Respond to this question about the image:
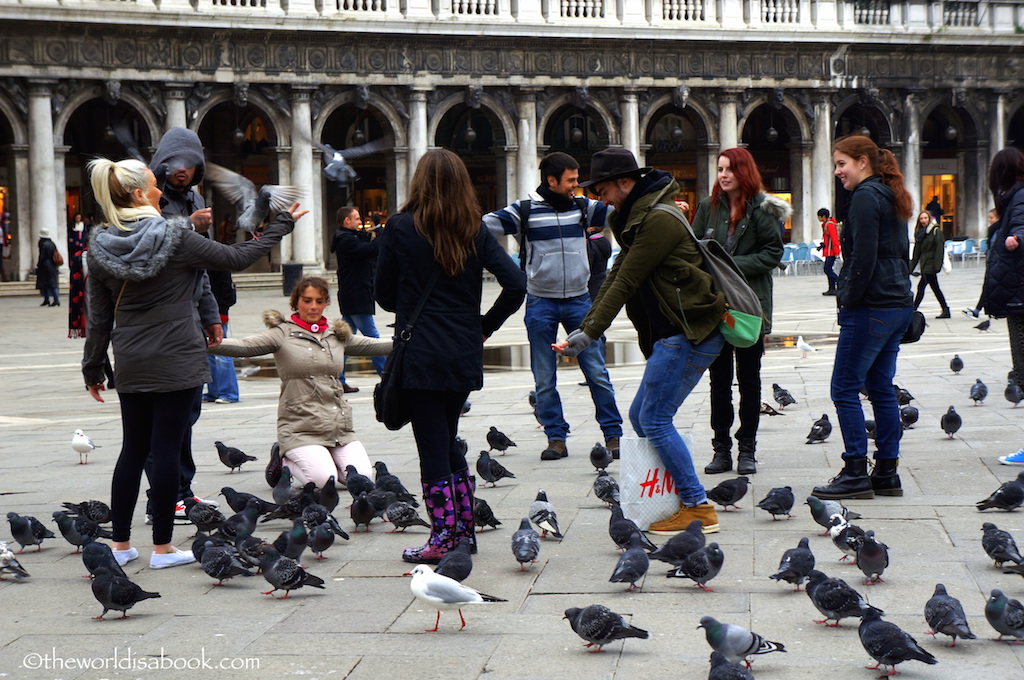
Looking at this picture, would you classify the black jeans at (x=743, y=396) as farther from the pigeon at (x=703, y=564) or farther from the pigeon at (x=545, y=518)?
the pigeon at (x=703, y=564)

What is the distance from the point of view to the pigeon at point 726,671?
3.86m

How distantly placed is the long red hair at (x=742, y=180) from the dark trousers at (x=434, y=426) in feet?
8.54

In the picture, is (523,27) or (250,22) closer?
(250,22)

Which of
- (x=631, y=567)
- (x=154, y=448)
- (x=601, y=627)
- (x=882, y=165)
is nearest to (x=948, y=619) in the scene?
(x=601, y=627)

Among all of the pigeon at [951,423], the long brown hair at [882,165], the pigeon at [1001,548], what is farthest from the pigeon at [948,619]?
the pigeon at [951,423]

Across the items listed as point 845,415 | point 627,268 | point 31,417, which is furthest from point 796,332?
point 627,268

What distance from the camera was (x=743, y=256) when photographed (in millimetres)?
7582

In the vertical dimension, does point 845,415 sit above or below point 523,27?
below

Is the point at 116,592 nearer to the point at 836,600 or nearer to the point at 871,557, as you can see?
the point at 836,600

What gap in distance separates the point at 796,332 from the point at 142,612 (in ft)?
42.9

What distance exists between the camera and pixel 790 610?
491cm

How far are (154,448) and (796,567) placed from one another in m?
2.62

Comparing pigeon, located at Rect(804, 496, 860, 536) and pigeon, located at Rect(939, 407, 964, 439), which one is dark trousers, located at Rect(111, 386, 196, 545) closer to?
pigeon, located at Rect(804, 496, 860, 536)

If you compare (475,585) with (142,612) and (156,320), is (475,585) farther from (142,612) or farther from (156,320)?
(156,320)
